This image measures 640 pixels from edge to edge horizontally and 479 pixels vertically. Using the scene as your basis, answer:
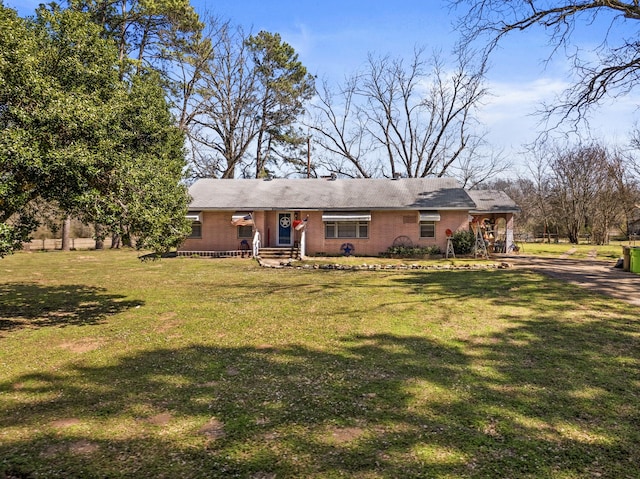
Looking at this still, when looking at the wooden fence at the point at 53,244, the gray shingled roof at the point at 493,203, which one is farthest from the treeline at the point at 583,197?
the wooden fence at the point at 53,244

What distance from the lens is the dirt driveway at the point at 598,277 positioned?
33.7 feet

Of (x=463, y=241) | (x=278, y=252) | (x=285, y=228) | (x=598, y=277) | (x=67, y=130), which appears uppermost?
(x=67, y=130)

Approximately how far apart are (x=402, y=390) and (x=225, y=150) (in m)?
32.4

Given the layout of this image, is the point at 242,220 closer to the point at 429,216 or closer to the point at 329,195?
the point at 329,195

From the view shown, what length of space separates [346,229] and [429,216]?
4.55m

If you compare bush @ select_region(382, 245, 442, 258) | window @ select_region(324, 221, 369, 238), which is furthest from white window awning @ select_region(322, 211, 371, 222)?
bush @ select_region(382, 245, 442, 258)

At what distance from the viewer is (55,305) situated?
899 cm

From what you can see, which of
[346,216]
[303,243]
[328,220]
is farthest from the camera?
[328,220]

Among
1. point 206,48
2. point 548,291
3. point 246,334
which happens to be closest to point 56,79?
point 246,334

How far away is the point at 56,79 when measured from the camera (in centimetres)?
647

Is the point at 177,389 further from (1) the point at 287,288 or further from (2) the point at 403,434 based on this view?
(1) the point at 287,288

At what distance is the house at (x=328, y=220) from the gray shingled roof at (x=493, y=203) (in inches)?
4.4

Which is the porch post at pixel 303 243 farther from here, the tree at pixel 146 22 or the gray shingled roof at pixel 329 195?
the tree at pixel 146 22

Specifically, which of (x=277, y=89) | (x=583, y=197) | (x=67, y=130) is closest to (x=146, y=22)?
(x=277, y=89)
